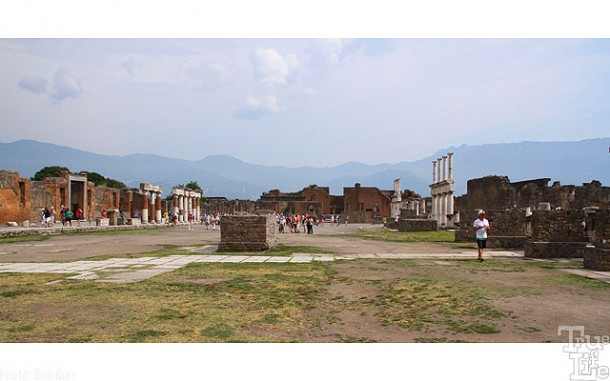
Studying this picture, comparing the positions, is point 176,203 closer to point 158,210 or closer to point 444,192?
point 158,210

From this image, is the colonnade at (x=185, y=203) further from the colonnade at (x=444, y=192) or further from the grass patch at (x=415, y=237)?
the grass patch at (x=415, y=237)

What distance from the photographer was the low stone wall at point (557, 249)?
13539 millimetres

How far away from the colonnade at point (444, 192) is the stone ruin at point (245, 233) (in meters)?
19.3

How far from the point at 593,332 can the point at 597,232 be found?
6.25 m

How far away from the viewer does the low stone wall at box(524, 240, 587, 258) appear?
533 inches

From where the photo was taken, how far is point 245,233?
15.6 metres

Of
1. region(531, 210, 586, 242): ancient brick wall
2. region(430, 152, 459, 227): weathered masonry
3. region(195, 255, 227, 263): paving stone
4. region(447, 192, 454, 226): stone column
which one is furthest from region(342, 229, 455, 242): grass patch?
region(195, 255, 227, 263): paving stone

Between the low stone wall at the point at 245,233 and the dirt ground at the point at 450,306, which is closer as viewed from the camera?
the dirt ground at the point at 450,306

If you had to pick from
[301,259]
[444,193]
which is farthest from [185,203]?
[301,259]

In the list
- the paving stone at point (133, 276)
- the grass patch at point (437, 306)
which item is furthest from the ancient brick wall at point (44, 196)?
the grass patch at point (437, 306)

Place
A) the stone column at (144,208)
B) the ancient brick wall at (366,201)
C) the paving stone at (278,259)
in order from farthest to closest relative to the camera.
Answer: the ancient brick wall at (366,201) < the stone column at (144,208) < the paving stone at (278,259)

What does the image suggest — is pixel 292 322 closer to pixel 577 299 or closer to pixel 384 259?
pixel 577 299
